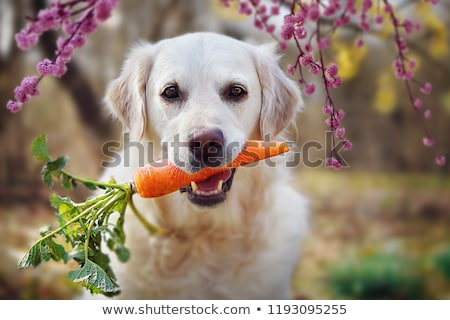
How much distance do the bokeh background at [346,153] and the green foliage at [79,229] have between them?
1623 mm

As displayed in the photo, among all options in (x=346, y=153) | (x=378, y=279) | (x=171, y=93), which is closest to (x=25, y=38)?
(x=171, y=93)

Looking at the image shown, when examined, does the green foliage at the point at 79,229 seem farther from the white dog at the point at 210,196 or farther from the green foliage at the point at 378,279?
the green foliage at the point at 378,279

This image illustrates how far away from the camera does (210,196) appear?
170cm

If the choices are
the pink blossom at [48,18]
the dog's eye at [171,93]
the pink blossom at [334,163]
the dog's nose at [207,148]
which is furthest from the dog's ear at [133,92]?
the pink blossom at [334,163]

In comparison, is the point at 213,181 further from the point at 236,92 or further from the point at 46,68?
the point at 46,68

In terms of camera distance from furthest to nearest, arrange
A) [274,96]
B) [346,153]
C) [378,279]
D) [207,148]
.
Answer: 1. [346,153]
2. [378,279]
3. [274,96]
4. [207,148]

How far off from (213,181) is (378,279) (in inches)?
67.6

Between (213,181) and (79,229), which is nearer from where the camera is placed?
(79,229)

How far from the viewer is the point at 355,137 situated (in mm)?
4328

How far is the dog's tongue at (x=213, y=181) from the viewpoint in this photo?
171 cm
